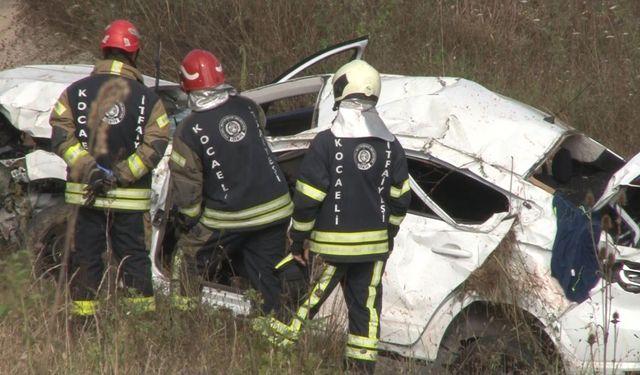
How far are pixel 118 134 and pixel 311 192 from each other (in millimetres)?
1275

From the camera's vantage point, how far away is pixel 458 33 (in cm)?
1126

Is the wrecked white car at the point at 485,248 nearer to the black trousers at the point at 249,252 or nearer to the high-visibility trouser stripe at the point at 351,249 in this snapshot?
the black trousers at the point at 249,252

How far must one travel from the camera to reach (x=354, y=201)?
510 centimetres

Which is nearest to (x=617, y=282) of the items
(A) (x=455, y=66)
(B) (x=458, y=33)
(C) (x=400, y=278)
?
(C) (x=400, y=278)

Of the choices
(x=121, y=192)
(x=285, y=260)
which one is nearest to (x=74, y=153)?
(x=121, y=192)

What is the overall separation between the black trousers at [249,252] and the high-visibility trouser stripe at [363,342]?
0.64m

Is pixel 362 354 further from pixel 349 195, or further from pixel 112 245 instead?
A: pixel 112 245

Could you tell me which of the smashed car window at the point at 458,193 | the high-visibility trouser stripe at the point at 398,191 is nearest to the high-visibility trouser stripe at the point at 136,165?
the high-visibility trouser stripe at the point at 398,191

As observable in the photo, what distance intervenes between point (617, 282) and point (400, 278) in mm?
1136

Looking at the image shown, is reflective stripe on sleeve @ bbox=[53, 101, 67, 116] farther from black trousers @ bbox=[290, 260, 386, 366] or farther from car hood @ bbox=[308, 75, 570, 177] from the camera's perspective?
black trousers @ bbox=[290, 260, 386, 366]

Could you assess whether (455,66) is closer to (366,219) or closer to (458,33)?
(458,33)

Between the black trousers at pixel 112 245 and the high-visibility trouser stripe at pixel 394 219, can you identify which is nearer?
the high-visibility trouser stripe at pixel 394 219

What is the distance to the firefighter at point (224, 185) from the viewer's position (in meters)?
5.48

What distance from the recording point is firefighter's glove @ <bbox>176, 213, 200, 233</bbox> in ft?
18.6
